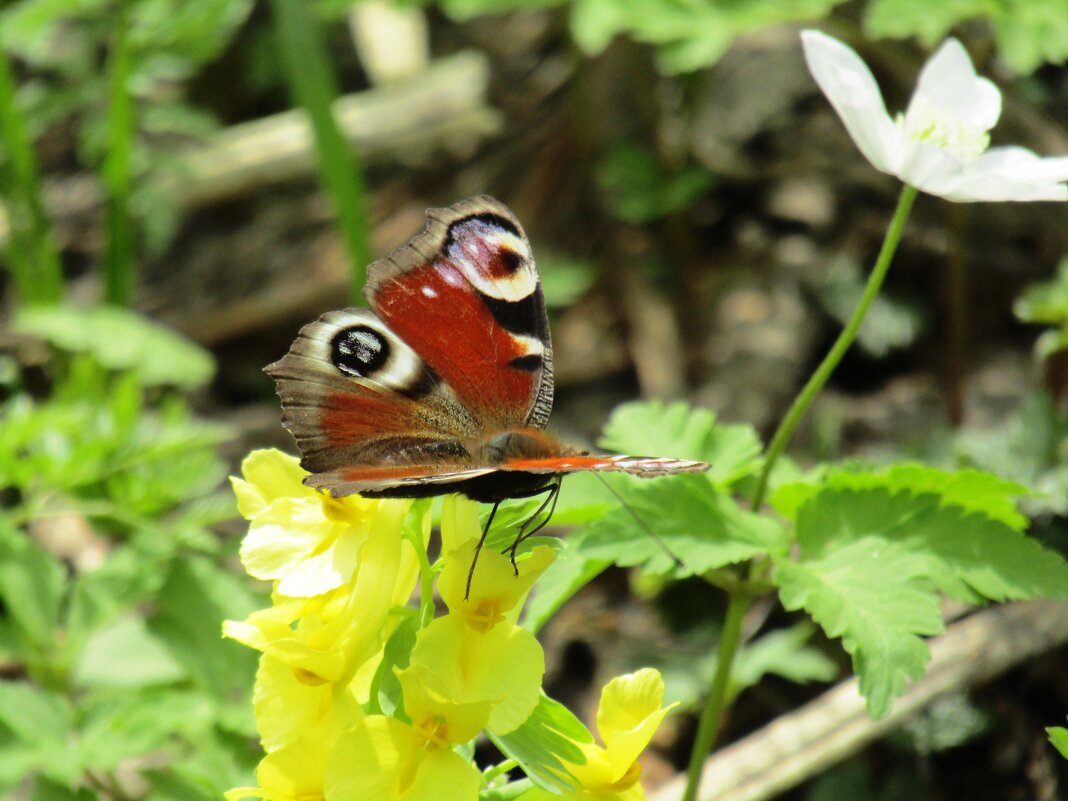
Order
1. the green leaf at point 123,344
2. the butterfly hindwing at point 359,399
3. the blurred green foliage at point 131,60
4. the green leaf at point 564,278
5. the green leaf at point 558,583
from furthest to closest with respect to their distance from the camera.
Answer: the green leaf at point 564,278 < the blurred green foliage at point 131,60 < the green leaf at point 123,344 < the green leaf at point 558,583 < the butterfly hindwing at point 359,399

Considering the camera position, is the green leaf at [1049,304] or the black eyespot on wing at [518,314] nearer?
the black eyespot on wing at [518,314]

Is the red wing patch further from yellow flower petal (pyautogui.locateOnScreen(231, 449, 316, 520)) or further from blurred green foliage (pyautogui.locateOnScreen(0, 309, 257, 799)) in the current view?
blurred green foliage (pyautogui.locateOnScreen(0, 309, 257, 799))

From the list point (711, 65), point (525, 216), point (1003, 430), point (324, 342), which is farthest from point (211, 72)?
point (324, 342)

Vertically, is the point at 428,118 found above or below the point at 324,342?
below

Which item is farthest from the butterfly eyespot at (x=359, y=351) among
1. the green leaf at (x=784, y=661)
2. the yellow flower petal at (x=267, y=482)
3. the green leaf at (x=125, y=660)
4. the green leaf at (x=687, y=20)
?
the green leaf at (x=687, y=20)

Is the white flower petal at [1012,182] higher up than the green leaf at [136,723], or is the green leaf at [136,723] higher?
the white flower petal at [1012,182]

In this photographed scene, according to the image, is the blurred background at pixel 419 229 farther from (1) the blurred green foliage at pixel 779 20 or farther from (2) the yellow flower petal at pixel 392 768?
(2) the yellow flower petal at pixel 392 768

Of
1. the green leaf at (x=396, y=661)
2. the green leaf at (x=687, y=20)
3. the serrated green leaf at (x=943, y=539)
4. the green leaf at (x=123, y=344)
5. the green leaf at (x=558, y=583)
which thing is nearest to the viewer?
the green leaf at (x=396, y=661)

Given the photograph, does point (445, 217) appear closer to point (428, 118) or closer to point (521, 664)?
point (521, 664)
